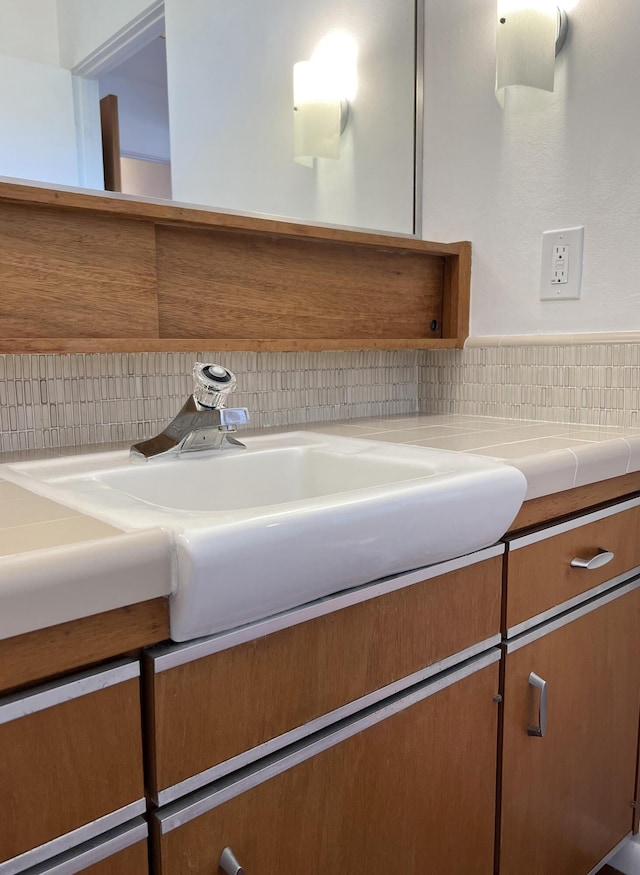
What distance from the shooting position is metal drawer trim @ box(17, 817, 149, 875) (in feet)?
1.53

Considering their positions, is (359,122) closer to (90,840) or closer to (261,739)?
(261,739)

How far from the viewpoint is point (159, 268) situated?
40.1 inches

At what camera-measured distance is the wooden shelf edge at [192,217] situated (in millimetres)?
861

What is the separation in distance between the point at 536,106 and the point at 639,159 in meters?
0.24

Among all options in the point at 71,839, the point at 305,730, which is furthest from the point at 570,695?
the point at 71,839

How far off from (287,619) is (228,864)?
8.1 inches

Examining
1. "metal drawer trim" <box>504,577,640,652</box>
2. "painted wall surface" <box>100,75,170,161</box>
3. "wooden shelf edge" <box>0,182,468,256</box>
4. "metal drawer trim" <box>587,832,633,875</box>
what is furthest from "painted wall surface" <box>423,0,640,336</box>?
"metal drawer trim" <box>587,832,633,875</box>

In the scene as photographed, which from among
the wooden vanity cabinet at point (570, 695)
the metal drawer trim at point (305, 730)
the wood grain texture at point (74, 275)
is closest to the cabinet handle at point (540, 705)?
the wooden vanity cabinet at point (570, 695)

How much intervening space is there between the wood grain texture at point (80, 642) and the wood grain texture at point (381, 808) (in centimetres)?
16

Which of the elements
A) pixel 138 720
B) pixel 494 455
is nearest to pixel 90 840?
pixel 138 720

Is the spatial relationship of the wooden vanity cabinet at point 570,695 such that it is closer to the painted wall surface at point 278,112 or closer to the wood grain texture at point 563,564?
the wood grain texture at point 563,564

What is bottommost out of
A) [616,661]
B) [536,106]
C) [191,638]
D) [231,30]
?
[616,661]

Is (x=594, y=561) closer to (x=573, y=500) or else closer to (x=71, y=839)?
(x=573, y=500)

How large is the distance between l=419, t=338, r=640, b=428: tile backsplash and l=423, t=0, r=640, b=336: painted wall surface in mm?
50
